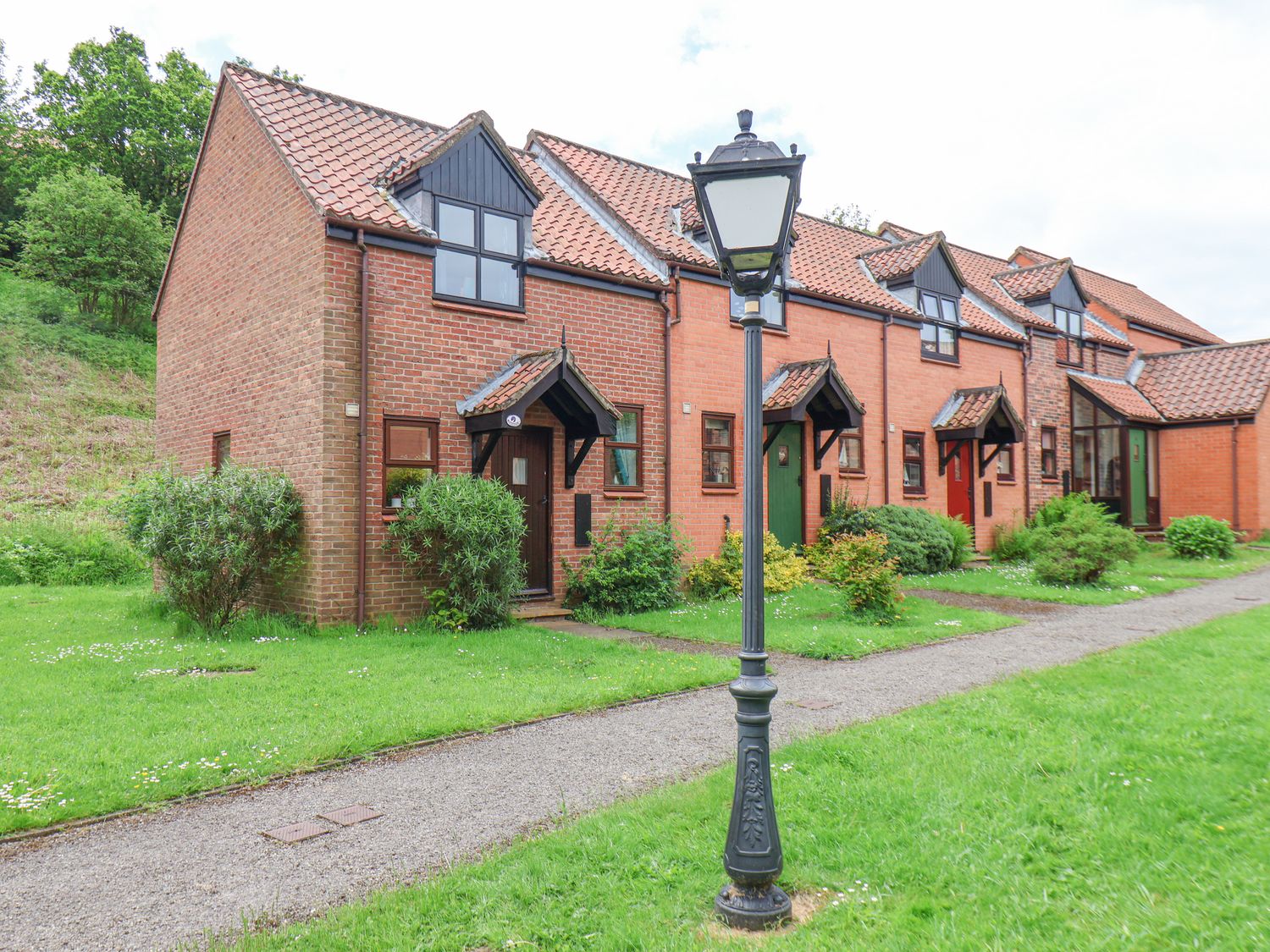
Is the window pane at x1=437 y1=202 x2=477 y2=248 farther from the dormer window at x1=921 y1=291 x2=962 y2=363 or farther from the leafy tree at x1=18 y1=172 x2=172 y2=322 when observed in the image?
the leafy tree at x1=18 y1=172 x2=172 y2=322

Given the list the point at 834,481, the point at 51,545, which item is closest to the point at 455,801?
the point at 834,481

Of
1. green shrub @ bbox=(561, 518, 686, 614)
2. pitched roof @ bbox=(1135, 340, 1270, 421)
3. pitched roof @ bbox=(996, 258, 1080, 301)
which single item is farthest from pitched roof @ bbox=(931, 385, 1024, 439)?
pitched roof @ bbox=(1135, 340, 1270, 421)

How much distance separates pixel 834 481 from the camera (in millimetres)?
17500

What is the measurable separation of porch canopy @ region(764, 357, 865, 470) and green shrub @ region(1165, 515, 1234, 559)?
32.3 feet

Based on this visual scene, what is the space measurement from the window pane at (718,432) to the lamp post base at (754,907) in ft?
38.9

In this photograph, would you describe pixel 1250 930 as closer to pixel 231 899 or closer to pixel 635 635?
pixel 231 899

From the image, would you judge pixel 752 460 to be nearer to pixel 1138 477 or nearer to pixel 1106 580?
pixel 1106 580

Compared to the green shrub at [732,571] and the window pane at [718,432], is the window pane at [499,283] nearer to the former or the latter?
the window pane at [718,432]

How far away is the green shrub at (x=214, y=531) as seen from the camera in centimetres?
1033

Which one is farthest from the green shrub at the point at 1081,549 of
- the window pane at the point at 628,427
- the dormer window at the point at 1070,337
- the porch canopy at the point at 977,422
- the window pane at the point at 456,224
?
the window pane at the point at 456,224

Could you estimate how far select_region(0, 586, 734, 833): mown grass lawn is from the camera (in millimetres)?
5422

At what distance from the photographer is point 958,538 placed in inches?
718

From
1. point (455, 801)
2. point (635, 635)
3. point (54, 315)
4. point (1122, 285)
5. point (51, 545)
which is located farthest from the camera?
point (1122, 285)

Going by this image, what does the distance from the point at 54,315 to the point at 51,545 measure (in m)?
15.9
